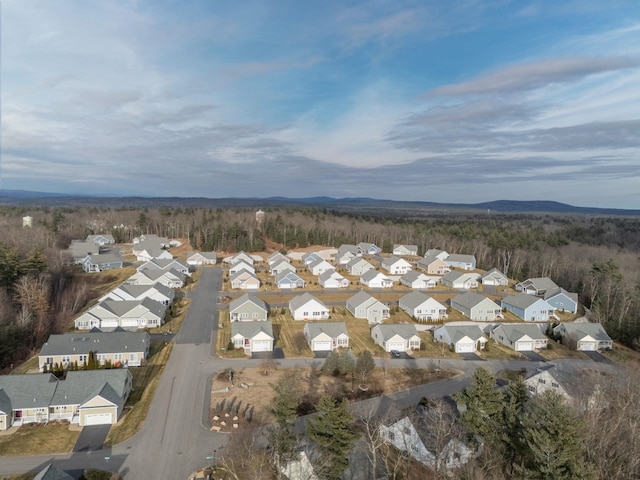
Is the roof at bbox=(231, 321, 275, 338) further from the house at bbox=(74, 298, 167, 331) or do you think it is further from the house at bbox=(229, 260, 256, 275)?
the house at bbox=(229, 260, 256, 275)

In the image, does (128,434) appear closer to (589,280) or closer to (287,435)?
(287,435)

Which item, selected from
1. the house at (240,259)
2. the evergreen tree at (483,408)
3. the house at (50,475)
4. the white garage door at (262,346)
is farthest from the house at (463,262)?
the house at (50,475)

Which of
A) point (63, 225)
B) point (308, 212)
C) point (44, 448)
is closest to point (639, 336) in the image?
point (44, 448)

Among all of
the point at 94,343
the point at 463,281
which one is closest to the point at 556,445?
the point at 94,343

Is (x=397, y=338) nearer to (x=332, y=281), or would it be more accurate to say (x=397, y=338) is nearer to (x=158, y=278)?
(x=332, y=281)

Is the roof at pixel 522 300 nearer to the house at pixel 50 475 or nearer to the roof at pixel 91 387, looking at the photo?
the roof at pixel 91 387

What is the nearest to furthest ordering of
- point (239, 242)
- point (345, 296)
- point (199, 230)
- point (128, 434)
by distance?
point (128, 434) < point (345, 296) < point (239, 242) < point (199, 230)
